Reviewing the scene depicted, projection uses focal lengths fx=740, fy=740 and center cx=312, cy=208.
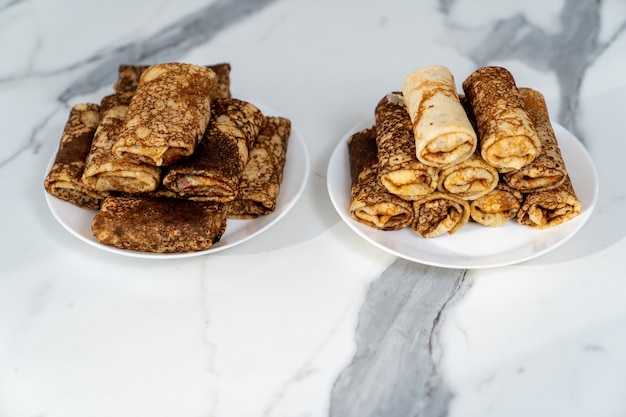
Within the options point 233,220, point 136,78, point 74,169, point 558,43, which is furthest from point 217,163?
point 558,43

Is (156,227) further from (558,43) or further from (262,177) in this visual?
(558,43)

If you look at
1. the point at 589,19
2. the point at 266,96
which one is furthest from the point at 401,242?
the point at 589,19

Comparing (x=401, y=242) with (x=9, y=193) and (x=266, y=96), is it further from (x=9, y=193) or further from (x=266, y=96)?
(x=9, y=193)

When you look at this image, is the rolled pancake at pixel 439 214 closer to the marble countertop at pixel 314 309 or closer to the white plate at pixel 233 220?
the marble countertop at pixel 314 309

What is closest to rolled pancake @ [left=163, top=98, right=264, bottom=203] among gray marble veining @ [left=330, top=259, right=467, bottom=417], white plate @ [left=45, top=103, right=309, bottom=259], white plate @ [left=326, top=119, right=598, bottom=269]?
white plate @ [left=45, top=103, right=309, bottom=259]

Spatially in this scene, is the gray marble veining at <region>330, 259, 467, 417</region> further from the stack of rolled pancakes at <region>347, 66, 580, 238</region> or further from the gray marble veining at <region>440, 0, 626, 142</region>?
the gray marble veining at <region>440, 0, 626, 142</region>

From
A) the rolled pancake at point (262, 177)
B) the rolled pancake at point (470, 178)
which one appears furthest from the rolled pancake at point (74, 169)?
the rolled pancake at point (470, 178)
